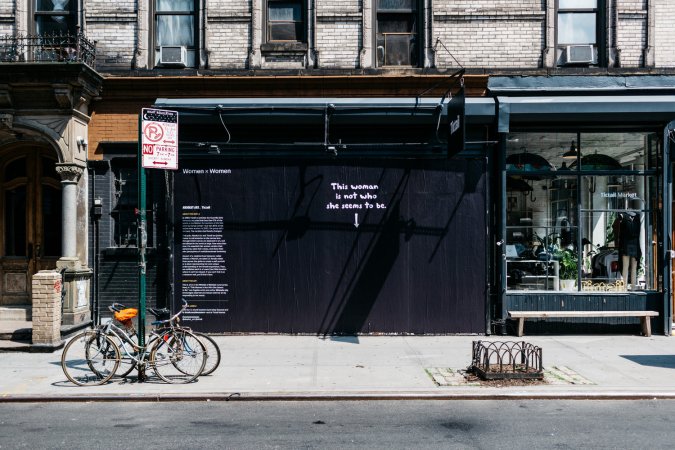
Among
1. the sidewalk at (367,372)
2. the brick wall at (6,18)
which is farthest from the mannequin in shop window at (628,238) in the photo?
the brick wall at (6,18)

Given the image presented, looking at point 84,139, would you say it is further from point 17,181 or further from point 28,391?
point 28,391

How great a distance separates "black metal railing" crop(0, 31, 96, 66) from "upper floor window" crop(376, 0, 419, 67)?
538 centimetres

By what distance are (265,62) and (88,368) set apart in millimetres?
6334

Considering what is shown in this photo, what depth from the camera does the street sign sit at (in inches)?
348

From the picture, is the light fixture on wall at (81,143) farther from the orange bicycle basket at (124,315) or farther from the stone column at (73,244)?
the orange bicycle basket at (124,315)

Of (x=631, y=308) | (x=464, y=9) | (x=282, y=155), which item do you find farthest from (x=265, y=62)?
(x=631, y=308)

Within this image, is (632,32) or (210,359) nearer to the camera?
(210,359)

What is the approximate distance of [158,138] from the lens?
8.94 metres

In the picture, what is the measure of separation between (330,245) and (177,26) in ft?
16.9

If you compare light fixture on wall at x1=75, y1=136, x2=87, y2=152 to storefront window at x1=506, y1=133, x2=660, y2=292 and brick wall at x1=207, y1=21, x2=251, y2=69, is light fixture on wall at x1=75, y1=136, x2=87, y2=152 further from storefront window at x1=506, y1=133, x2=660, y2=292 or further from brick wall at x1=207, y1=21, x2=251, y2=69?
storefront window at x1=506, y1=133, x2=660, y2=292

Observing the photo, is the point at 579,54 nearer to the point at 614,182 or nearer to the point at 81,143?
the point at 614,182

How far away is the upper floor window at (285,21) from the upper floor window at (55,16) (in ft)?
Result: 12.1

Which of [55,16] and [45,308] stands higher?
[55,16]

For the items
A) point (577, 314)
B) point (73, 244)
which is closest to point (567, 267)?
point (577, 314)
